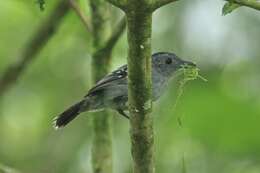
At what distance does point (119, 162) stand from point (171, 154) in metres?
0.69

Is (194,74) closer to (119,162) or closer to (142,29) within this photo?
(142,29)

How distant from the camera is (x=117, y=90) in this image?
662 cm

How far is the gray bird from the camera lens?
20.6 ft

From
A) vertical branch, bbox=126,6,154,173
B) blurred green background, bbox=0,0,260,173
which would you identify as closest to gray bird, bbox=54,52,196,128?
blurred green background, bbox=0,0,260,173

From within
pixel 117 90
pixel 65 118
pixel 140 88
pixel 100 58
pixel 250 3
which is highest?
pixel 250 3

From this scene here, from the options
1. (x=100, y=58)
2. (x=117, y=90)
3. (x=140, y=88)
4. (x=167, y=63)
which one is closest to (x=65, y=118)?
(x=117, y=90)

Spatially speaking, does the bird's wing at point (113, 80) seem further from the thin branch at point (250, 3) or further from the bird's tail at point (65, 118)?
the thin branch at point (250, 3)

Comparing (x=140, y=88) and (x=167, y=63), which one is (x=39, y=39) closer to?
(x=167, y=63)

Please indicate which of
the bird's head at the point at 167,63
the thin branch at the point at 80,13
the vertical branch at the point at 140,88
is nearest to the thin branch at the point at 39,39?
the thin branch at the point at 80,13

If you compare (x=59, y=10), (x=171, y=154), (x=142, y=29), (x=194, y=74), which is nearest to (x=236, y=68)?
(x=171, y=154)

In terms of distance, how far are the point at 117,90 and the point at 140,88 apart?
3289 millimetres

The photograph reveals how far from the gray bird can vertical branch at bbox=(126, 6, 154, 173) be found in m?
2.59

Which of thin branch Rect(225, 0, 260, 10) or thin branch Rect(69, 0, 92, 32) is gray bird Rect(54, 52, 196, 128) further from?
thin branch Rect(225, 0, 260, 10)

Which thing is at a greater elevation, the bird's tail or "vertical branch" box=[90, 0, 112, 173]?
"vertical branch" box=[90, 0, 112, 173]
